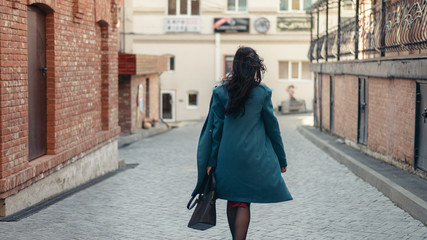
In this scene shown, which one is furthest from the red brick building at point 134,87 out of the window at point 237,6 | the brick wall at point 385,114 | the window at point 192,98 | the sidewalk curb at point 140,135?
the window at point 237,6

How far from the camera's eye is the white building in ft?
118

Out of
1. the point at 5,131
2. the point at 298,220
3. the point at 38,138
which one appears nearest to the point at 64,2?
the point at 38,138

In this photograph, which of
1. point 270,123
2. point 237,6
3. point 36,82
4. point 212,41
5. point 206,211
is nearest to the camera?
point 206,211

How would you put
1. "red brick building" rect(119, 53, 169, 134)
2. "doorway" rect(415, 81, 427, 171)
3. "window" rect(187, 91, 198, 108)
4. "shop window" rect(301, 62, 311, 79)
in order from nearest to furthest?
"doorway" rect(415, 81, 427, 171), "red brick building" rect(119, 53, 169, 134), "shop window" rect(301, 62, 311, 79), "window" rect(187, 91, 198, 108)

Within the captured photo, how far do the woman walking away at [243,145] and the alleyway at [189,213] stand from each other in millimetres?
1566

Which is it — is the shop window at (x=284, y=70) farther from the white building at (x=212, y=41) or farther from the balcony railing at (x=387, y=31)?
the balcony railing at (x=387, y=31)

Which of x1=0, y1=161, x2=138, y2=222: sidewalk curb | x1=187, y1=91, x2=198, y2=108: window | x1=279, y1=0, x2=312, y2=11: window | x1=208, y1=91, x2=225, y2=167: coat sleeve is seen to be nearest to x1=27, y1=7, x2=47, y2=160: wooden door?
x1=0, y1=161, x2=138, y2=222: sidewalk curb

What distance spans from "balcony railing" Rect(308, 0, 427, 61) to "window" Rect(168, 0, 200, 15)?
1644cm

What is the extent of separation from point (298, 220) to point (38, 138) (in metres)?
3.69

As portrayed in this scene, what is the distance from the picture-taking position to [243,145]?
5.87m

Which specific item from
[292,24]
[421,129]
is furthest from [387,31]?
[292,24]

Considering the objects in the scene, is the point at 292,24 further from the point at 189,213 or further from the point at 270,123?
the point at 270,123

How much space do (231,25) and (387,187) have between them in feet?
87.0

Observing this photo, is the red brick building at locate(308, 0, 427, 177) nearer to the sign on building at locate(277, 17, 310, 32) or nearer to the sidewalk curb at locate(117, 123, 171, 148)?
the sidewalk curb at locate(117, 123, 171, 148)
